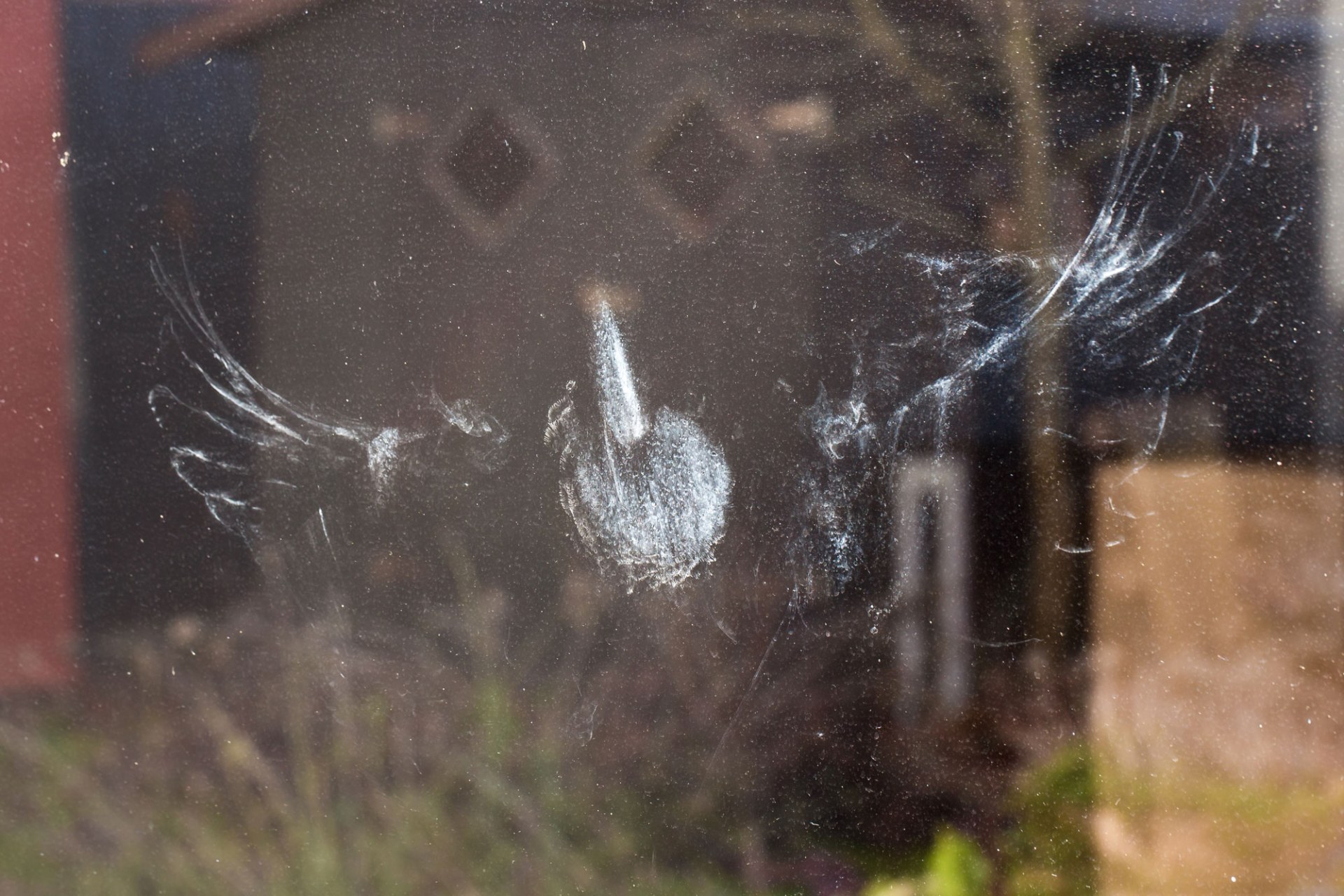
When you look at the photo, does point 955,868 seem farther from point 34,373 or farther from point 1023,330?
point 34,373

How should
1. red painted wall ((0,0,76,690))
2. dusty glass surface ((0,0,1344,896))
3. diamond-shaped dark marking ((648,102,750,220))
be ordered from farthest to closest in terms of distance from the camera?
red painted wall ((0,0,76,690))
diamond-shaped dark marking ((648,102,750,220))
dusty glass surface ((0,0,1344,896))

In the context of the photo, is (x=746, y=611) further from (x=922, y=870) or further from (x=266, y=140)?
(x=266, y=140)

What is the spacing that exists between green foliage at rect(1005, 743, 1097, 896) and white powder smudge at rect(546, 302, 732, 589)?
0.70m

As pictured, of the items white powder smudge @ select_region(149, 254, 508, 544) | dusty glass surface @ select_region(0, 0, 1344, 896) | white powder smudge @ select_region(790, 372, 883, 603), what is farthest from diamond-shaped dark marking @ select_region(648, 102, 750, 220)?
white powder smudge @ select_region(149, 254, 508, 544)

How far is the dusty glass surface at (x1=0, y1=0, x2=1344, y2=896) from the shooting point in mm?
1628

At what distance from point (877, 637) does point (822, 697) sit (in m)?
0.15

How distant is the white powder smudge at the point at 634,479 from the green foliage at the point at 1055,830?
0.70m

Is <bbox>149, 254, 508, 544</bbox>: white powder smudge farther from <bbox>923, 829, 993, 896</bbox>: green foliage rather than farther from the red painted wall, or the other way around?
<bbox>923, 829, 993, 896</bbox>: green foliage

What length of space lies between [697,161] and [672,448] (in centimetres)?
53

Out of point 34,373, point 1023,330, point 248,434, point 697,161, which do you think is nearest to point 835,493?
point 1023,330

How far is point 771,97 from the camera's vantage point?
1.74 meters

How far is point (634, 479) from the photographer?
177cm

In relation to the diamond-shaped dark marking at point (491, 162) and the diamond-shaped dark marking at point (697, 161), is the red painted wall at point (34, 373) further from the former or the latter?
the diamond-shaped dark marking at point (697, 161)

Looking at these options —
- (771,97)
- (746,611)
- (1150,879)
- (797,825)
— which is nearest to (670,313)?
(771,97)
